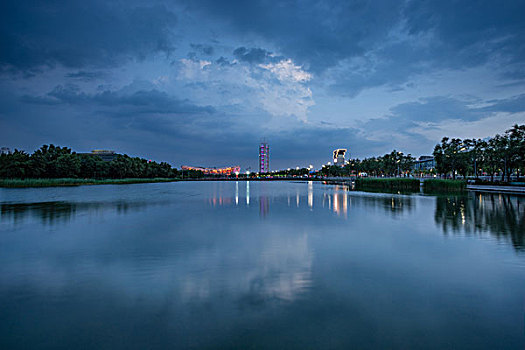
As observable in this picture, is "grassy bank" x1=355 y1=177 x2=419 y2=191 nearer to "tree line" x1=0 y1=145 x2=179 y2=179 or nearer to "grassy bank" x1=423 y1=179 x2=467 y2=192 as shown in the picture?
"grassy bank" x1=423 y1=179 x2=467 y2=192

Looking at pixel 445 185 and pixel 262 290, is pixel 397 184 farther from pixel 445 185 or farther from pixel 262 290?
pixel 262 290

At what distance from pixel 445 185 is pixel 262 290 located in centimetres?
5637

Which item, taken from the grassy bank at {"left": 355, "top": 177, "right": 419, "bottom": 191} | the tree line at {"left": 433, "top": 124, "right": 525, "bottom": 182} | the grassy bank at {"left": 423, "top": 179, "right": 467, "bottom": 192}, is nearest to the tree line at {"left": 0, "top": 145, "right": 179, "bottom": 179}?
the grassy bank at {"left": 355, "top": 177, "right": 419, "bottom": 191}

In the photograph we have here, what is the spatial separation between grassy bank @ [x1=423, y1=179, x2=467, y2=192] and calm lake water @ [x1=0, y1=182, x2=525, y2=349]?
41390mm

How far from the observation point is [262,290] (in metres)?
6.95

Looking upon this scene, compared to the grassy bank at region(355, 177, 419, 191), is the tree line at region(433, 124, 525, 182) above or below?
above

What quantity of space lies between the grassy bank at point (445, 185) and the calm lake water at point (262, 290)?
41.4 meters

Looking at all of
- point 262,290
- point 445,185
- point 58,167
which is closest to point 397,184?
point 445,185

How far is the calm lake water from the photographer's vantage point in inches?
191

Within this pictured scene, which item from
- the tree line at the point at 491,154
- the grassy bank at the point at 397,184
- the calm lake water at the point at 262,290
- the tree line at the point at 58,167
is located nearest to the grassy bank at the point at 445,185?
the grassy bank at the point at 397,184

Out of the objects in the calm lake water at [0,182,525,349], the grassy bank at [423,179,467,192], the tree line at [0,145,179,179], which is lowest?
the calm lake water at [0,182,525,349]

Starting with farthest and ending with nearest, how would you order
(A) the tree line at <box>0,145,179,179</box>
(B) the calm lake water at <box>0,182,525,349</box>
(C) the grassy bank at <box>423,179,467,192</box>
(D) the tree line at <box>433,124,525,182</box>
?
1. (A) the tree line at <box>0,145,179,179</box>
2. (D) the tree line at <box>433,124,525,182</box>
3. (C) the grassy bank at <box>423,179,467,192</box>
4. (B) the calm lake water at <box>0,182,525,349</box>

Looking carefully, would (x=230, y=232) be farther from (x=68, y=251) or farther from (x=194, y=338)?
(x=194, y=338)

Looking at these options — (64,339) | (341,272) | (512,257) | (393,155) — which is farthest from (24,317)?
(393,155)
